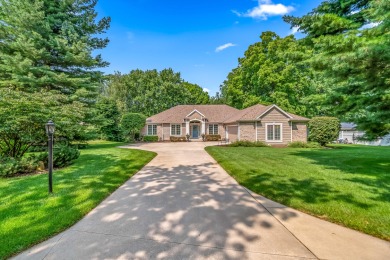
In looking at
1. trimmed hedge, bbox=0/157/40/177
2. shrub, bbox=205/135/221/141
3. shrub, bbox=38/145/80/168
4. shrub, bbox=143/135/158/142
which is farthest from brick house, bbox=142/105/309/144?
trimmed hedge, bbox=0/157/40/177

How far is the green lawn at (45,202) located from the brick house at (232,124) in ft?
51.1

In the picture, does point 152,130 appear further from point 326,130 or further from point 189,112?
point 326,130

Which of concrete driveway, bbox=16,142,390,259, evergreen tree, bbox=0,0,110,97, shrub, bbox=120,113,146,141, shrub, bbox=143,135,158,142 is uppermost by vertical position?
evergreen tree, bbox=0,0,110,97

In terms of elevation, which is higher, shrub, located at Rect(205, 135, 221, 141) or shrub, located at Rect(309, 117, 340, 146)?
shrub, located at Rect(309, 117, 340, 146)

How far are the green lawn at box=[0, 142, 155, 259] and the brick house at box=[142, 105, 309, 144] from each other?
1557 cm

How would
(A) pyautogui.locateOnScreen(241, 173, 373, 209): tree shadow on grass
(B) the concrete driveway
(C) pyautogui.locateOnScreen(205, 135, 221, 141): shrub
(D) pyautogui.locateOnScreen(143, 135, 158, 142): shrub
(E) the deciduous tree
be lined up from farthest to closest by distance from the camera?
(D) pyautogui.locateOnScreen(143, 135, 158, 142): shrub → (C) pyautogui.locateOnScreen(205, 135, 221, 141): shrub → (E) the deciduous tree → (A) pyautogui.locateOnScreen(241, 173, 373, 209): tree shadow on grass → (B) the concrete driveway

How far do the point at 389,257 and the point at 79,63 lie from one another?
63.0 feet

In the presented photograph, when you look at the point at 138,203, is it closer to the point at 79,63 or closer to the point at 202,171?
the point at 202,171

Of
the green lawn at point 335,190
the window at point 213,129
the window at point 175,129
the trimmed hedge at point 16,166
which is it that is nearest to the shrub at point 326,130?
the green lawn at point 335,190

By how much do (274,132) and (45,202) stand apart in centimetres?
1953

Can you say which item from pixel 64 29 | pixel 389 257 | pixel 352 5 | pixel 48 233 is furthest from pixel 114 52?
pixel 389 257

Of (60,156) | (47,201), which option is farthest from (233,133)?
(47,201)

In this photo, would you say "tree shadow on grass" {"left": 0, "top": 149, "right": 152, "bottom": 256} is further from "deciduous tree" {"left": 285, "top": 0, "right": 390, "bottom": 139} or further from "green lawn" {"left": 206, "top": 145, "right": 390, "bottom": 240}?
"deciduous tree" {"left": 285, "top": 0, "right": 390, "bottom": 139}

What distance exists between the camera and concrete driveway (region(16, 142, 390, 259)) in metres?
2.73
